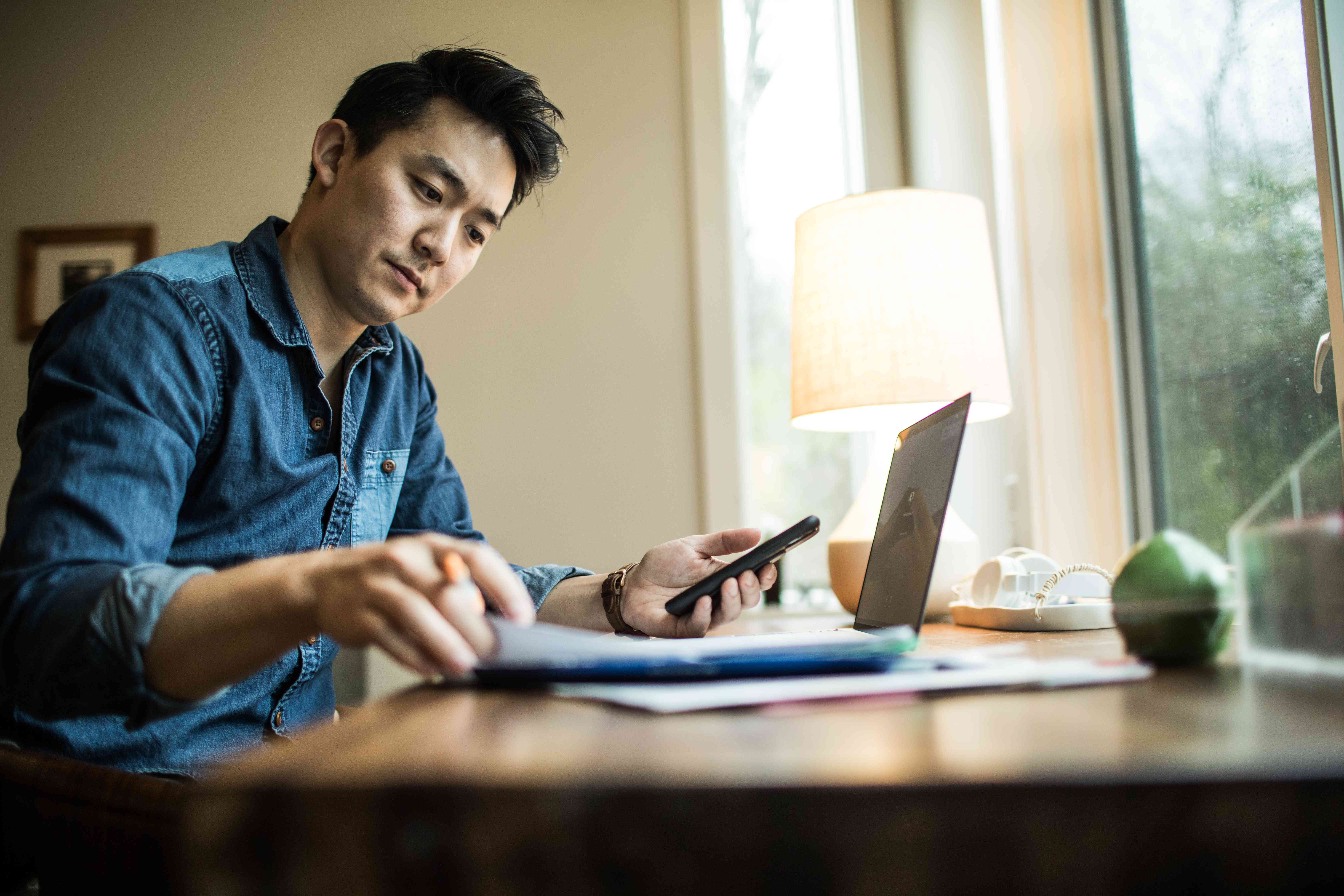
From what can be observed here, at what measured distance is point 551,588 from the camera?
1.19m

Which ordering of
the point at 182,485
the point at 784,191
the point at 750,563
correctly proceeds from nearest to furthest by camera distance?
the point at 182,485 < the point at 750,563 < the point at 784,191

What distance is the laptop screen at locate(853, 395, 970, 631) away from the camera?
70 centimetres

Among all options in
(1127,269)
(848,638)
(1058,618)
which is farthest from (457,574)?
(1127,269)

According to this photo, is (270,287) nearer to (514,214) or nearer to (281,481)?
(281,481)

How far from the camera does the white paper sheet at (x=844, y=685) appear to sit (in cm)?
40

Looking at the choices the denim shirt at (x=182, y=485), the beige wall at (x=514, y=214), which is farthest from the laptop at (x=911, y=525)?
the beige wall at (x=514, y=214)

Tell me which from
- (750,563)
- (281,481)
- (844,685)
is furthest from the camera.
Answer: (281,481)

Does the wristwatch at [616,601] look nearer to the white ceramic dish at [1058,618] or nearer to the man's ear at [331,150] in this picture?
the white ceramic dish at [1058,618]

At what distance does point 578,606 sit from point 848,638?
21.3 inches

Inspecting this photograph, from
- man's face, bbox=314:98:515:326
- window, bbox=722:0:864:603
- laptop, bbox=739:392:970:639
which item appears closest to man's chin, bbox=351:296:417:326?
man's face, bbox=314:98:515:326

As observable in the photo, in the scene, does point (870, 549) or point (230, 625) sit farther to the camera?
point (870, 549)

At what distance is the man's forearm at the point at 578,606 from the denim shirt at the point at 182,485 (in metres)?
0.04

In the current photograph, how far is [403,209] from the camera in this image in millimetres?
1137

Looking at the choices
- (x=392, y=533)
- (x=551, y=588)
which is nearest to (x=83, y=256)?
(x=392, y=533)
